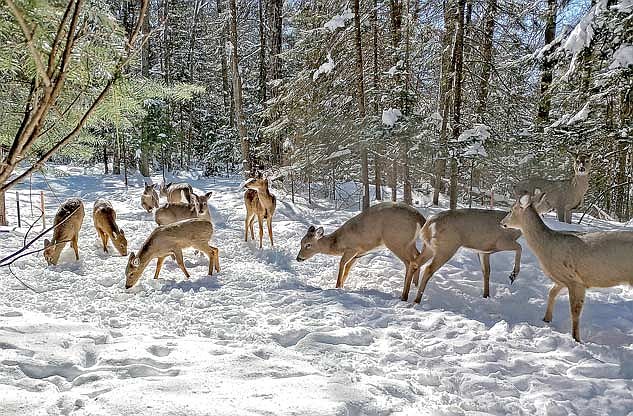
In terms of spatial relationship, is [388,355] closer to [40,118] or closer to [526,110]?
[40,118]

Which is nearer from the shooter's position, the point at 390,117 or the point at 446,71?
the point at 390,117

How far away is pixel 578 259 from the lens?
532cm

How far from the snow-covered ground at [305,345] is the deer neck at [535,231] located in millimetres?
870

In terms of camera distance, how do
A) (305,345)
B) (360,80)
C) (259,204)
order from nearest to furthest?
(305,345) < (259,204) < (360,80)

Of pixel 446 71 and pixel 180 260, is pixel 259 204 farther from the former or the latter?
pixel 446 71

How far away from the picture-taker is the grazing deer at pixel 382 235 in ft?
23.6

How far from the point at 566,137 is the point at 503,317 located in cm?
392

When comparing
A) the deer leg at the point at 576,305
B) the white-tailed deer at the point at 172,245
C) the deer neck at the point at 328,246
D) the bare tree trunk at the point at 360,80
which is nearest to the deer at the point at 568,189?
the bare tree trunk at the point at 360,80

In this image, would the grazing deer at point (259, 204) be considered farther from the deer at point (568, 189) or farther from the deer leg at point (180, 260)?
the deer at point (568, 189)

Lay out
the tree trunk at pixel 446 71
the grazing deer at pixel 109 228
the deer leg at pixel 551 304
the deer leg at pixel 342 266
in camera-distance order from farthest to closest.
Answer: the tree trunk at pixel 446 71 < the grazing deer at pixel 109 228 < the deer leg at pixel 342 266 < the deer leg at pixel 551 304

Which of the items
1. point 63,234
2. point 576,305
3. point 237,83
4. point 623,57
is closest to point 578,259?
point 576,305

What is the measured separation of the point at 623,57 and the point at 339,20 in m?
7.21

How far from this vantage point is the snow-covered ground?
11.8 feet

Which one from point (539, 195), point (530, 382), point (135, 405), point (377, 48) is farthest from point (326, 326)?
point (377, 48)
